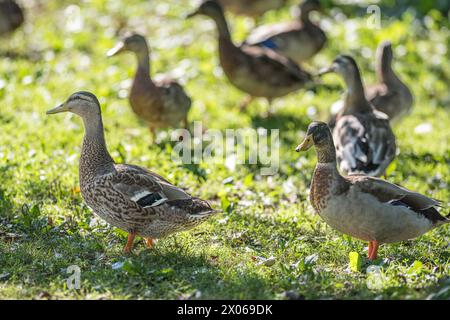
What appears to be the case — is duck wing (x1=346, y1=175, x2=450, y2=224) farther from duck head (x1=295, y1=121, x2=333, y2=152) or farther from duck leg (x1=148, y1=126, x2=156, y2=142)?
duck leg (x1=148, y1=126, x2=156, y2=142)

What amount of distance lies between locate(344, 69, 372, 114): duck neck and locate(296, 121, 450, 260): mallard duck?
2.80 m

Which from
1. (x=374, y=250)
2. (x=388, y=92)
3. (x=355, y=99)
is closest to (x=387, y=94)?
(x=388, y=92)

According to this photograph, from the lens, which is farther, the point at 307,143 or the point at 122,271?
the point at 307,143

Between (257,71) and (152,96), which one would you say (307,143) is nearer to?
(152,96)

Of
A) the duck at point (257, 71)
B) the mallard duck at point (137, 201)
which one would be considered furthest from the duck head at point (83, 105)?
the duck at point (257, 71)

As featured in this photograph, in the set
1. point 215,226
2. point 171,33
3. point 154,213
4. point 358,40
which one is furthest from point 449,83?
point 154,213

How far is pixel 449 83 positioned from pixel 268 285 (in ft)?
23.4

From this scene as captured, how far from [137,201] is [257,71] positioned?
186 inches

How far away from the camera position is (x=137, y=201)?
242 inches

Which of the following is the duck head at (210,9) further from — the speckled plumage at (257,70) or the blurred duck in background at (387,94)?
the blurred duck in background at (387,94)

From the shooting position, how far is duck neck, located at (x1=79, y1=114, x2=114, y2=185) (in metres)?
6.41

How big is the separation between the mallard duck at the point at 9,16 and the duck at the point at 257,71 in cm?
314

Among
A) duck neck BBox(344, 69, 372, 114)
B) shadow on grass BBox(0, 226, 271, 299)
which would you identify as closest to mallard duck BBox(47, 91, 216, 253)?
shadow on grass BBox(0, 226, 271, 299)

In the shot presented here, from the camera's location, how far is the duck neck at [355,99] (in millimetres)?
9078
